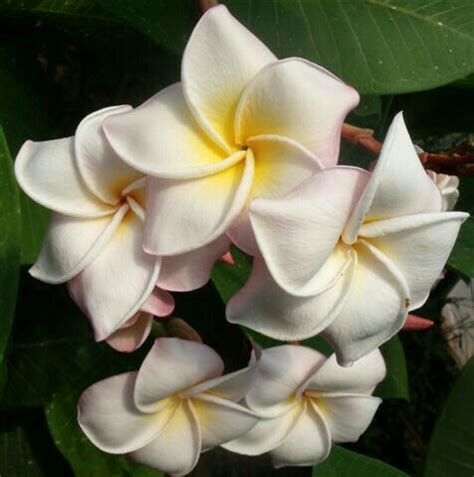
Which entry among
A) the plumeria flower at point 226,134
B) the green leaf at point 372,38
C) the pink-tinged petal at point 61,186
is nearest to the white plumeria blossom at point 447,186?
the green leaf at point 372,38

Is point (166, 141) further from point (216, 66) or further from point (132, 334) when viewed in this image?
point (132, 334)

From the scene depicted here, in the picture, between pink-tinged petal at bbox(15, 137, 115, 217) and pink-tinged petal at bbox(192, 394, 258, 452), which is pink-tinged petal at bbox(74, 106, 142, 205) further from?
pink-tinged petal at bbox(192, 394, 258, 452)

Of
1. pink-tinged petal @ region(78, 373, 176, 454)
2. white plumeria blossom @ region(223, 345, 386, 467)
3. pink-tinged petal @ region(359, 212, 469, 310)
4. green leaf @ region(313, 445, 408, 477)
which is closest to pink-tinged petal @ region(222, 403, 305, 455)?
white plumeria blossom @ region(223, 345, 386, 467)

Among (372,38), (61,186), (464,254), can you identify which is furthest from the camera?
(464,254)

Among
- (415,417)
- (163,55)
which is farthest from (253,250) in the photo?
(415,417)

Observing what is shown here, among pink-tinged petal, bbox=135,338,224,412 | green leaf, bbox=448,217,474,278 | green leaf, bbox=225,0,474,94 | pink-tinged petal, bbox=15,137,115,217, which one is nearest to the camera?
pink-tinged petal, bbox=15,137,115,217

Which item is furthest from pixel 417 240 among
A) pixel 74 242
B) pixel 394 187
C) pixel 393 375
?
pixel 393 375
